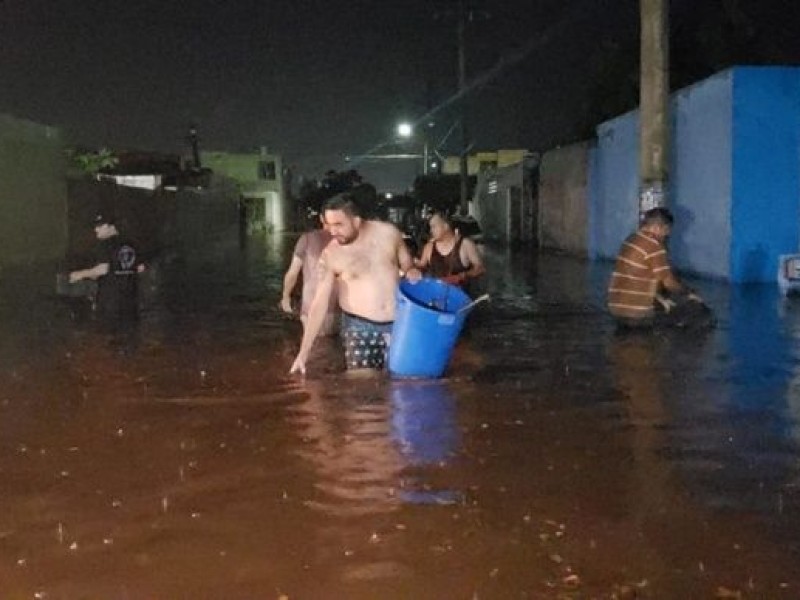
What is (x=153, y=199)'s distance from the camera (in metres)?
36.4

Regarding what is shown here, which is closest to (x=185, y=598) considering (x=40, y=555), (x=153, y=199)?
(x=40, y=555)

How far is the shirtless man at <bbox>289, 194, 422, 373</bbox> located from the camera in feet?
31.2

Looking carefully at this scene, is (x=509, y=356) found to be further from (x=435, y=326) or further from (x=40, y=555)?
(x=40, y=555)

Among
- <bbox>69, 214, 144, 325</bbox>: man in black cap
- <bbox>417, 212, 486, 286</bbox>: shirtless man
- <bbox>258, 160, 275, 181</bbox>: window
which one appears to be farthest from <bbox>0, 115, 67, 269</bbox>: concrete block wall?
<bbox>258, 160, 275, 181</bbox>: window

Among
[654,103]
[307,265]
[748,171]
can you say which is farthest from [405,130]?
[307,265]

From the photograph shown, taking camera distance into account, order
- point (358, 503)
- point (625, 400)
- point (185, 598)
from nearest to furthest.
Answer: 1. point (185, 598)
2. point (358, 503)
3. point (625, 400)

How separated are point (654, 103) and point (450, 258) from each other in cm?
730

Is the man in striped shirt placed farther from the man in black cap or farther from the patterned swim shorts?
the man in black cap

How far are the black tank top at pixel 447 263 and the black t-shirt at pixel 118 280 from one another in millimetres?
3714

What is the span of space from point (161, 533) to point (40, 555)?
555mm

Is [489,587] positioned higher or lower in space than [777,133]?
lower

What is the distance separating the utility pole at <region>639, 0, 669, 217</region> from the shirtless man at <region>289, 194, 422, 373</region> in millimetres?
9524

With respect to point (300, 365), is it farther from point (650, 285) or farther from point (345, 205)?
point (650, 285)

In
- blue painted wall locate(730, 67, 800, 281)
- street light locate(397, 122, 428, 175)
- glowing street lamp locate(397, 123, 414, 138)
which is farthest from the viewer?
street light locate(397, 122, 428, 175)
